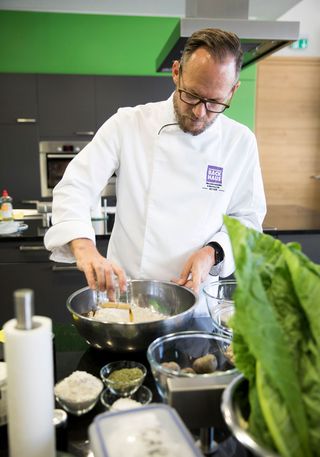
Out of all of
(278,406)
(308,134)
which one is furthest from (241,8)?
(308,134)

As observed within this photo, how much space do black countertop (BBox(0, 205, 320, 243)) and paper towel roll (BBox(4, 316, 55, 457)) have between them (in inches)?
61.9

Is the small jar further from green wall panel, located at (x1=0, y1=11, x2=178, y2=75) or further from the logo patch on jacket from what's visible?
green wall panel, located at (x1=0, y1=11, x2=178, y2=75)

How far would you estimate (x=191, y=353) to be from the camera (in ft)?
2.64

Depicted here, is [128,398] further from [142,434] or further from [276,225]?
[276,225]

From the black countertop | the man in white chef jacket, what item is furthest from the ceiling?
the man in white chef jacket

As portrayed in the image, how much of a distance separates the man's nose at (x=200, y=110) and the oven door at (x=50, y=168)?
113 inches

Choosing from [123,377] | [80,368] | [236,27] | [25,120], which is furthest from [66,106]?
[123,377]

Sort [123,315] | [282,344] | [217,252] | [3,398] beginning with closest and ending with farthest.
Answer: [282,344] < [3,398] < [123,315] < [217,252]

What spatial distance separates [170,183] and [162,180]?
28 millimetres

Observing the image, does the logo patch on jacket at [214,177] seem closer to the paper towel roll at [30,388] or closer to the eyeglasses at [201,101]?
the eyeglasses at [201,101]

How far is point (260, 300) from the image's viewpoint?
18.8 inches

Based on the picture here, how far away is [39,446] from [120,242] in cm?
93

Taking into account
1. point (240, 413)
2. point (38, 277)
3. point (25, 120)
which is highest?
point (25, 120)

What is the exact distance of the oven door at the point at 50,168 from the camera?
388cm
